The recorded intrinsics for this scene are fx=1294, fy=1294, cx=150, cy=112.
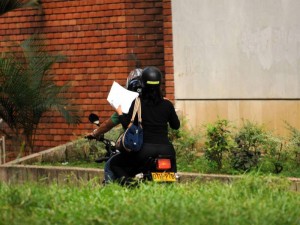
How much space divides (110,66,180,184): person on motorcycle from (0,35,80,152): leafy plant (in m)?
5.85

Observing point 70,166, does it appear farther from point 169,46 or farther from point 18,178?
point 169,46

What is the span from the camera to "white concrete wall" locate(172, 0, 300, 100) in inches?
690

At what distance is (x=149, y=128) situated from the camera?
40.5ft

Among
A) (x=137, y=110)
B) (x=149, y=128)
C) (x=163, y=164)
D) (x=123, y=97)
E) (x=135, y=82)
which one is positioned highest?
(x=135, y=82)

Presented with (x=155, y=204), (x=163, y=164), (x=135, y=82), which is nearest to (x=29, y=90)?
(x=135, y=82)

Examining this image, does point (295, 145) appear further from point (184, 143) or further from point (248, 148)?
point (184, 143)

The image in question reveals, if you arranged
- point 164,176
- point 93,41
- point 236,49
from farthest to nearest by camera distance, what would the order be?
point 93,41
point 236,49
point 164,176

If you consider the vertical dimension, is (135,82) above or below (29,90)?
above

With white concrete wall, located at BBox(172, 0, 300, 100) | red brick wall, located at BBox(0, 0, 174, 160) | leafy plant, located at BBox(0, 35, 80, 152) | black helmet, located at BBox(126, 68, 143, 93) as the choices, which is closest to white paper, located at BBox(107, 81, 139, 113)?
black helmet, located at BBox(126, 68, 143, 93)

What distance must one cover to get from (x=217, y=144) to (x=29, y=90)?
373cm

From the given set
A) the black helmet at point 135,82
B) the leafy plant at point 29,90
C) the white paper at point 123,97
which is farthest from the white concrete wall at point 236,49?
the white paper at point 123,97

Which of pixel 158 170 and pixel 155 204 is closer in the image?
pixel 155 204

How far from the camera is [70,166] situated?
55.2ft

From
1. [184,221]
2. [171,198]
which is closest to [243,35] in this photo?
[171,198]
